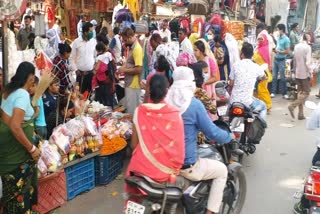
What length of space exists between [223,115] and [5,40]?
3146 mm

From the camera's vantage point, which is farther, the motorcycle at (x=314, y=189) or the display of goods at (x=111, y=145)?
the display of goods at (x=111, y=145)

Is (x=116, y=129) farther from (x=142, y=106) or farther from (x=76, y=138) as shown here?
(x=142, y=106)

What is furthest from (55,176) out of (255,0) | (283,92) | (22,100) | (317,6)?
(317,6)

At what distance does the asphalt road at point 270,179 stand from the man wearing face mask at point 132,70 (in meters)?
1.48

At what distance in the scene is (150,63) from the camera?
7.77 metres

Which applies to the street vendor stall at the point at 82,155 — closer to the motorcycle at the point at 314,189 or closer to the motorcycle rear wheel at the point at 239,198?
the motorcycle rear wheel at the point at 239,198

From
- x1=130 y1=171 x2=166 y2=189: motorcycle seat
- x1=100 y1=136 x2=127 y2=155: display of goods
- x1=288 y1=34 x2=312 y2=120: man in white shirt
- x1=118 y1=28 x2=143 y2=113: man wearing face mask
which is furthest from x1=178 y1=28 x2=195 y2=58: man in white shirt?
x1=130 y1=171 x2=166 y2=189: motorcycle seat

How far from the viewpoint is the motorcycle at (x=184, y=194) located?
3.29m

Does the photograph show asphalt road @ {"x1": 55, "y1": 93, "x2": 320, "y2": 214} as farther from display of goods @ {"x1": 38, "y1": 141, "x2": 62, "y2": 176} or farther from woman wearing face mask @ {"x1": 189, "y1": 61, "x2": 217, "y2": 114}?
woman wearing face mask @ {"x1": 189, "y1": 61, "x2": 217, "y2": 114}

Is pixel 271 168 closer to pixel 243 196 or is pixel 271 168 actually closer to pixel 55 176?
pixel 243 196

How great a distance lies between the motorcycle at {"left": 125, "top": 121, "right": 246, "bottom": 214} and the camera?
329 centimetres

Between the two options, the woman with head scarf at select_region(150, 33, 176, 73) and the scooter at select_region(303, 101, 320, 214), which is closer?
the scooter at select_region(303, 101, 320, 214)

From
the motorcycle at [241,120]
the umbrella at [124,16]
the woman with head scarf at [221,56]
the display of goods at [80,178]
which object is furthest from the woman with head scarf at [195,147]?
the umbrella at [124,16]

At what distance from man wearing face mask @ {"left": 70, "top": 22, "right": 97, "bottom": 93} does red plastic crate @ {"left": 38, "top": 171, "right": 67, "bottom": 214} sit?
3.52 m
